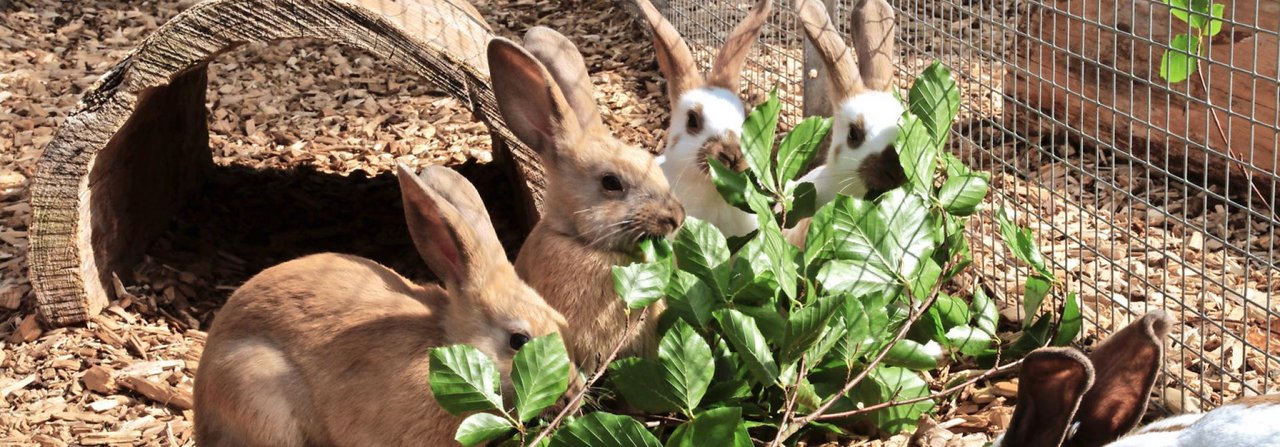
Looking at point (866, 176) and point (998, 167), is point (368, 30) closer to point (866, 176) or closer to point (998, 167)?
point (866, 176)

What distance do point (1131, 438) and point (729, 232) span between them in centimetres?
A: 214

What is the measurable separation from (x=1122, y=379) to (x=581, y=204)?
1674 mm

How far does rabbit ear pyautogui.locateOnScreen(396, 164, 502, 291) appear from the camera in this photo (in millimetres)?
3023

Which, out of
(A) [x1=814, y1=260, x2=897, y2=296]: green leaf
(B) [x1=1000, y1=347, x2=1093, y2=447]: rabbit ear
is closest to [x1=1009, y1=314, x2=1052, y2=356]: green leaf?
(A) [x1=814, y1=260, x2=897, y2=296]: green leaf

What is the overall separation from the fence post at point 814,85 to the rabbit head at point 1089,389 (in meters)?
3.12

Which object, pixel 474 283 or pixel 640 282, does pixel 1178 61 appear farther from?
pixel 474 283

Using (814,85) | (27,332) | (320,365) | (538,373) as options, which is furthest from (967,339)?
(27,332)

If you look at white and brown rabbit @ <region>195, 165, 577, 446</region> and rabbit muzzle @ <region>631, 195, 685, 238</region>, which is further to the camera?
rabbit muzzle @ <region>631, 195, 685, 238</region>

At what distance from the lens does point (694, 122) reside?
4301 millimetres

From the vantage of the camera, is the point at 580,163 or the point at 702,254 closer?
the point at 702,254

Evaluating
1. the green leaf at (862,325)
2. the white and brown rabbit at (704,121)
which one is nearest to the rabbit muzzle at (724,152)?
the white and brown rabbit at (704,121)

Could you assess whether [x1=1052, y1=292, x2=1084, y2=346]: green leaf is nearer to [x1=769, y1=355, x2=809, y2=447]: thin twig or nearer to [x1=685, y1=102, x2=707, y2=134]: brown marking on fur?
[x1=769, y1=355, x2=809, y2=447]: thin twig

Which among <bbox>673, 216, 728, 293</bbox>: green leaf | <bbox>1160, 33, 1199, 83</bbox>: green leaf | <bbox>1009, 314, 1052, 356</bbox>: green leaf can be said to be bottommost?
<bbox>1009, 314, 1052, 356</bbox>: green leaf

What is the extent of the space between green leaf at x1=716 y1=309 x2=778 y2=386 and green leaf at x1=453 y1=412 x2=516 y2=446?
63 centimetres
